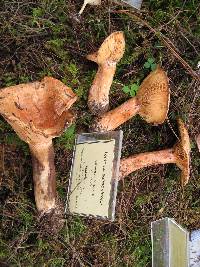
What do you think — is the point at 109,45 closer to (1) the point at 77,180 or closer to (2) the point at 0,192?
(1) the point at 77,180

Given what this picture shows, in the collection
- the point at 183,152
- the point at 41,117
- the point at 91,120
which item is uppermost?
the point at 41,117

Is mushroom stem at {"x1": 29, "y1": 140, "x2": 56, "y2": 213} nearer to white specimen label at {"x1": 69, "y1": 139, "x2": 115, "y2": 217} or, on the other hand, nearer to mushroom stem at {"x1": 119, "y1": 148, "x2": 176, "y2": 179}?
white specimen label at {"x1": 69, "y1": 139, "x2": 115, "y2": 217}

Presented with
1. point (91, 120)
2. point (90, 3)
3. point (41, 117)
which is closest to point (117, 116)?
point (91, 120)

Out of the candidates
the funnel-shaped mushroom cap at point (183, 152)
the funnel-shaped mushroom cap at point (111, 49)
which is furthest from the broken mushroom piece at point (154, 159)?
the funnel-shaped mushroom cap at point (111, 49)

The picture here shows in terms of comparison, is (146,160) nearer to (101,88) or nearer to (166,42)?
(101,88)

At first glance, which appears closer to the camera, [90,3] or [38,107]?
[38,107]

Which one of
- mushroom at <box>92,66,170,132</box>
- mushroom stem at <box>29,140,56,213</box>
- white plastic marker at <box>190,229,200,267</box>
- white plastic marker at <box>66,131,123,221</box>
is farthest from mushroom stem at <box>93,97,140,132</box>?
white plastic marker at <box>190,229,200,267</box>

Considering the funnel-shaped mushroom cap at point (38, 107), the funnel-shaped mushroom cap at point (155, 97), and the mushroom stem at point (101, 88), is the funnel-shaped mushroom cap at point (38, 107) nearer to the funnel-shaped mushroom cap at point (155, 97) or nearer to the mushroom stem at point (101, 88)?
the mushroom stem at point (101, 88)
